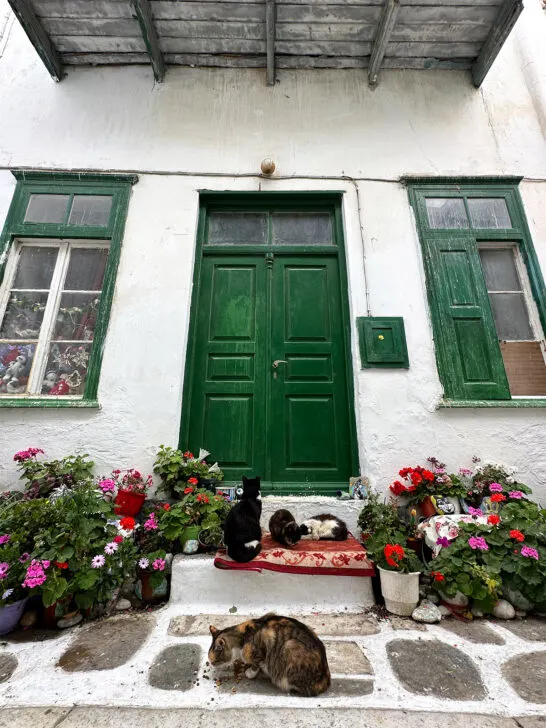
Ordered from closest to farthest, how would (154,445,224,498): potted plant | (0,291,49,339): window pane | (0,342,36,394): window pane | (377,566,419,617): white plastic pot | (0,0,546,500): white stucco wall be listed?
1. (377,566,419,617): white plastic pot
2. (154,445,224,498): potted plant
3. (0,0,546,500): white stucco wall
4. (0,342,36,394): window pane
5. (0,291,49,339): window pane

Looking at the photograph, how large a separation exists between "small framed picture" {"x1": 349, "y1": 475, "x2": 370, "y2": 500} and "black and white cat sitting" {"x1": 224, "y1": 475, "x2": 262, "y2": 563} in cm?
95

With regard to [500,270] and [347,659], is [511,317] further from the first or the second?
[347,659]

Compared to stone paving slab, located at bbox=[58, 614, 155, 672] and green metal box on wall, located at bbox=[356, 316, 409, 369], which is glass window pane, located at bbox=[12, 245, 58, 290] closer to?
stone paving slab, located at bbox=[58, 614, 155, 672]

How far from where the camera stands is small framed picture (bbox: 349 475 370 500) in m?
2.94

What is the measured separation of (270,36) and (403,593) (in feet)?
17.3

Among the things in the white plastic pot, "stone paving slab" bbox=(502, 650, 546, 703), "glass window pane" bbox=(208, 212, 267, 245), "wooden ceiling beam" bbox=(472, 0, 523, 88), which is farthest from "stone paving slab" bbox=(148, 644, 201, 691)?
"wooden ceiling beam" bbox=(472, 0, 523, 88)

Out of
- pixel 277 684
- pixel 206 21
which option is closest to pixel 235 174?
pixel 206 21

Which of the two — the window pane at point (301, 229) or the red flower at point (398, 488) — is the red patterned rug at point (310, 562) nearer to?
the red flower at point (398, 488)

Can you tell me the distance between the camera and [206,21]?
12.7 feet

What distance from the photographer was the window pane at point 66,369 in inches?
131

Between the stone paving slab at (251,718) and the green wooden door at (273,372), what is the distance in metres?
1.84

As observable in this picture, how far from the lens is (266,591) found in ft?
7.41

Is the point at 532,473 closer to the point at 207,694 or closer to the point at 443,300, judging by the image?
the point at 443,300

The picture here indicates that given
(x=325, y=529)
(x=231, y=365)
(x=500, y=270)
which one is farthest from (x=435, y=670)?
(x=500, y=270)
